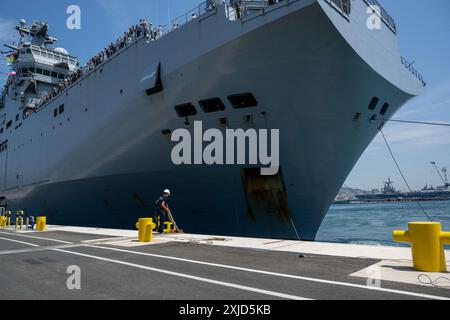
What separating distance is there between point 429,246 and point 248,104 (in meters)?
8.55

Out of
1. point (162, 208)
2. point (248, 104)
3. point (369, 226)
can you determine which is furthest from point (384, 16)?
point (369, 226)

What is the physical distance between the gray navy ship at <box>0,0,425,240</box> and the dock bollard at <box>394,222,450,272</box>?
724 centimetres

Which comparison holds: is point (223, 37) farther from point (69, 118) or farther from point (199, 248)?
point (69, 118)

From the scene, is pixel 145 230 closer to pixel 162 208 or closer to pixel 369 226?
pixel 162 208

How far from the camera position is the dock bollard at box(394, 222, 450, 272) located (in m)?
5.18

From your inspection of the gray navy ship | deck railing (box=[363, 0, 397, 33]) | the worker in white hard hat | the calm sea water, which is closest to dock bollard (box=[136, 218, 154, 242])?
the worker in white hard hat

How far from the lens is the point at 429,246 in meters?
5.23

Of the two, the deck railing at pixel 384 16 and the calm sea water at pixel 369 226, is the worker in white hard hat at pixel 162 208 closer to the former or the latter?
the deck railing at pixel 384 16

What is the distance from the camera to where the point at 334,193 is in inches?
556

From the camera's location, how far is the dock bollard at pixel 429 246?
5180mm

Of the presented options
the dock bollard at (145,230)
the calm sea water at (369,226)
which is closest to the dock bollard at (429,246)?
the dock bollard at (145,230)

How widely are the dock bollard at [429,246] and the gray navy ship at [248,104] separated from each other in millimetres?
7238
